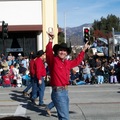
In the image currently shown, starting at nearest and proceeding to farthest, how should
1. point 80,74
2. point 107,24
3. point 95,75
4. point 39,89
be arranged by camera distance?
point 39,89 < point 95,75 < point 80,74 < point 107,24

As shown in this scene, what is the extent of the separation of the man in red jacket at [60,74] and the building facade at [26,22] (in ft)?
73.6

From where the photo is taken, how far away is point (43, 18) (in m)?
30.3

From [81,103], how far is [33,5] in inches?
748

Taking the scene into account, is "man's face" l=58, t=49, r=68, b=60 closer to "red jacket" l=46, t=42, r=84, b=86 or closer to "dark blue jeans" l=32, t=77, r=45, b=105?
"red jacket" l=46, t=42, r=84, b=86

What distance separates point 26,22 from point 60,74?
2324cm

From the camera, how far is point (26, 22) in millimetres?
30047

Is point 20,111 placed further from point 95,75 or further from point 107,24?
point 107,24

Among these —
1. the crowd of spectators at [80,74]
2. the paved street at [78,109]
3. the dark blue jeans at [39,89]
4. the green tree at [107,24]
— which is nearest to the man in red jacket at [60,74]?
the paved street at [78,109]

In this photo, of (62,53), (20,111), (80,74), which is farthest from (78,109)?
(80,74)

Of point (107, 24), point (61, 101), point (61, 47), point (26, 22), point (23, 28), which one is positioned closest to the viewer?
point (61, 47)

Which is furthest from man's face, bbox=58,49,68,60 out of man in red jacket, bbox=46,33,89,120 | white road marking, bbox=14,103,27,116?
white road marking, bbox=14,103,27,116

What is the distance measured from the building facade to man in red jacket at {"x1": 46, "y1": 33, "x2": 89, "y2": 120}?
22.4m

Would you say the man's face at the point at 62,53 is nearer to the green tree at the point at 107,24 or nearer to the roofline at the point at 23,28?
the roofline at the point at 23,28

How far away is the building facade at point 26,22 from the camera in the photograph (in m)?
30.0
